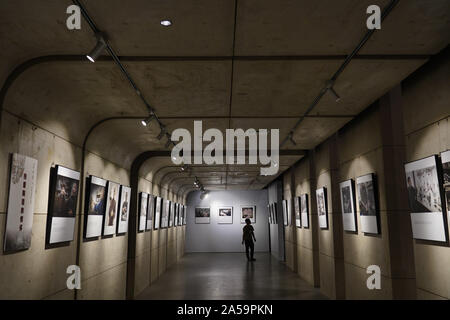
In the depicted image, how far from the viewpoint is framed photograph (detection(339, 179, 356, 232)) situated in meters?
6.59

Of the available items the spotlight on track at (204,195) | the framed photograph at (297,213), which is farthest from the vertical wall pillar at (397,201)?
the spotlight on track at (204,195)

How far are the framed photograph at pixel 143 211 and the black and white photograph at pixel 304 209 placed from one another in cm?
451

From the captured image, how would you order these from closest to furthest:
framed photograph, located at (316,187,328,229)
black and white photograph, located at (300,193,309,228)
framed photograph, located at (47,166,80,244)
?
framed photograph, located at (47,166,80,244)
framed photograph, located at (316,187,328,229)
black and white photograph, located at (300,193,309,228)

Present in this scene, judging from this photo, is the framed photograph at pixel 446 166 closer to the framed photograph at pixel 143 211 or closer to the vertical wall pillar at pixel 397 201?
the vertical wall pillar at pixel 397 201

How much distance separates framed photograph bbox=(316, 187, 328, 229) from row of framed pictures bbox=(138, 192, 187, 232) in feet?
15.0

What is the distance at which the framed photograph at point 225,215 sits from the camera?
22.7 m

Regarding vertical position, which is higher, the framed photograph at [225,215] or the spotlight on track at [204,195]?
the spotlight on track at [204,195]

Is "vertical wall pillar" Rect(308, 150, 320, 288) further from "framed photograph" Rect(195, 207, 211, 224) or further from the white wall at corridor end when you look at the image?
"framed photograph" Rect(195, 207, 211, 224)

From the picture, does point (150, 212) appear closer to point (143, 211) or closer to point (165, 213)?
point (143, 211)

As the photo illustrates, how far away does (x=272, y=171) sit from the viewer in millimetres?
13906

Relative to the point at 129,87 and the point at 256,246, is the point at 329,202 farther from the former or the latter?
the point at 256,246

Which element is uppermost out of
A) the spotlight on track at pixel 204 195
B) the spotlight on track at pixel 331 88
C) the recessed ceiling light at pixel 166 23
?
the recessed ceiling light at pixel 166 23

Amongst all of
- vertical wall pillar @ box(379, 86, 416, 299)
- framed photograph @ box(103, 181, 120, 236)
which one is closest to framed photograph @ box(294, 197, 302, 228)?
framed photograph @ box(103, 181, 120, 236)

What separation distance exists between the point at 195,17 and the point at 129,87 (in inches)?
78.1
